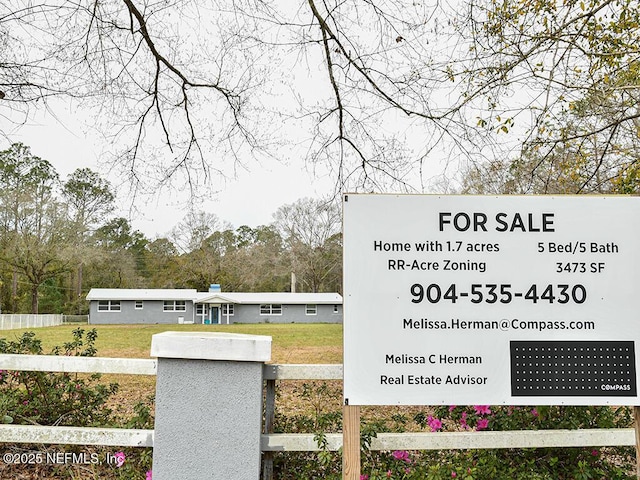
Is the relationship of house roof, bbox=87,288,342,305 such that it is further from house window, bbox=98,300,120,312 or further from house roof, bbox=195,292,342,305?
house window, bbox=98,300,120,312

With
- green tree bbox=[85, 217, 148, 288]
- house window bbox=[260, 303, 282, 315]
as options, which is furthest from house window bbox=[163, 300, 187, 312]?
house window bbox=[260, 303, 282, 315]

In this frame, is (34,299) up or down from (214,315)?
up

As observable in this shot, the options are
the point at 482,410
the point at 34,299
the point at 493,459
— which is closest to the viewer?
the point at 493,459

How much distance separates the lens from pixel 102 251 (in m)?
25.1

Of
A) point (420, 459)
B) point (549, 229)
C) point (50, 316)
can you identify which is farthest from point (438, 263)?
point (50, 316)

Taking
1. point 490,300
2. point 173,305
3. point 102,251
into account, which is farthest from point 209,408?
point 173,305

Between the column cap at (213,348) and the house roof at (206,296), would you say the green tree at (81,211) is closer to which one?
the house roof at (206,296)

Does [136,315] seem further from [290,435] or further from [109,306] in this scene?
[290,435]

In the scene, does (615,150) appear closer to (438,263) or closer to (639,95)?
(639,95)

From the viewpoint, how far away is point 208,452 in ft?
8.06

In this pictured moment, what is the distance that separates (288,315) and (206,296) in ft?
17.3

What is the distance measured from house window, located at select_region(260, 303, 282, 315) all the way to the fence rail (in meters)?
29.8

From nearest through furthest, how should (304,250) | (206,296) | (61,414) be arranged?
(61,414), (304,250), (206,296)

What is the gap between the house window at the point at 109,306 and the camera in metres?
29.9
